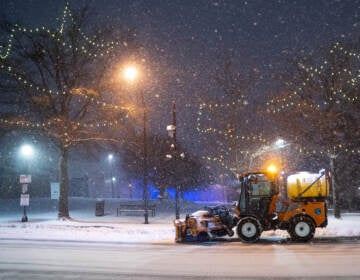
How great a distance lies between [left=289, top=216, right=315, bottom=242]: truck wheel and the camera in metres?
16.5

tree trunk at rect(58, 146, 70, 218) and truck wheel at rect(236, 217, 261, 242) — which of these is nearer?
truck wheel at rect(236, 217, 261, 242)

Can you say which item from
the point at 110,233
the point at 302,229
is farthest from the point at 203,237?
the point at 110,233

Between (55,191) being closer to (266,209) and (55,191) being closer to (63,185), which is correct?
(63,185)

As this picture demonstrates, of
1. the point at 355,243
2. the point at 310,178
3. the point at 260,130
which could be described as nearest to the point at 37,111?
the point at 260,130

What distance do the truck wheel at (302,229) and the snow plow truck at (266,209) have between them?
1.5 inches

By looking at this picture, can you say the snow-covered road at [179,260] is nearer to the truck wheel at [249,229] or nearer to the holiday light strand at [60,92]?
the truck wheel at [249,229]

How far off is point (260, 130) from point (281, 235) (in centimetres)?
1353

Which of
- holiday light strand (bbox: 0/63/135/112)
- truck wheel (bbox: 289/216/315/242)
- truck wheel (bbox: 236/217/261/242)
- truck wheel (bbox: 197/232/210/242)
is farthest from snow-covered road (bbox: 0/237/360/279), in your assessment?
holiday light strand (bbox: 0/63/135/112)

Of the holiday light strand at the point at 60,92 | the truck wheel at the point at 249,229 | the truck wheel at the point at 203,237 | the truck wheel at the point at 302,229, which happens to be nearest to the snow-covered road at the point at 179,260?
the truck wheel at the point at 249,229

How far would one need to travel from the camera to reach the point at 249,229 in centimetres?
1694

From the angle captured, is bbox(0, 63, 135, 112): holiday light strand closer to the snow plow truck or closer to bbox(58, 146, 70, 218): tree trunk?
bbox(58, 146, 70, 218): tree trunk

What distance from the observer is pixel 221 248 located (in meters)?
15.2

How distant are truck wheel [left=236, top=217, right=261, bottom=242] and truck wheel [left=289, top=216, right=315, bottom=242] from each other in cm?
125

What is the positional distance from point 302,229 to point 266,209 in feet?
4.87
